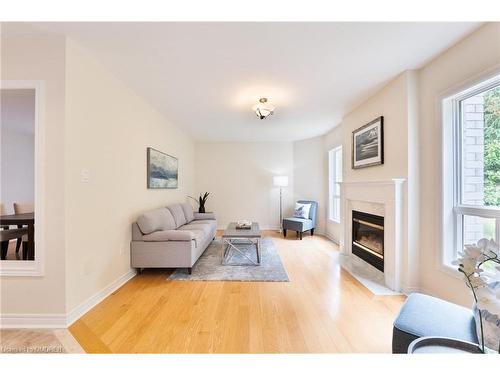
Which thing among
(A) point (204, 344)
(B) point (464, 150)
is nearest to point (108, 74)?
(A) point (204, 344)

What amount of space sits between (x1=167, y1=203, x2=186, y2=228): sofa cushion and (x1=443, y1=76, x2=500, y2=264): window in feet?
12.1

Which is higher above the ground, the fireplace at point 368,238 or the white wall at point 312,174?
the white wall at point 312,174

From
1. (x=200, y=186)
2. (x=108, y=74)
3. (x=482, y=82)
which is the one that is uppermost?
(x=108, y=74)

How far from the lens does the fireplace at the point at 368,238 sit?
2984mm

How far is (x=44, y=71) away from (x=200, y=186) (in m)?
→ 4.55

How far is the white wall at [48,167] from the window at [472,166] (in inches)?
139

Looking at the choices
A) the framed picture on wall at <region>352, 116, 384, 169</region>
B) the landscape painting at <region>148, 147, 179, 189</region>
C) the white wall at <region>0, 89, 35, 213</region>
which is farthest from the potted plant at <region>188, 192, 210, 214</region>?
the framed picture on wall at <region>352, 116, 384, 169</region>

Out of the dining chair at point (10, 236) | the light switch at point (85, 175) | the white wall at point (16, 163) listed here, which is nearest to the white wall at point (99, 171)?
the light switch at point (85, 175)

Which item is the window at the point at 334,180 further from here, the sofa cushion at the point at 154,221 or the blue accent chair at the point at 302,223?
the sofa cushion at the point at 154,221

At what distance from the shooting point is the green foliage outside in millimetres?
1797

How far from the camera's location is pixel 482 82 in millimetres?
1799
